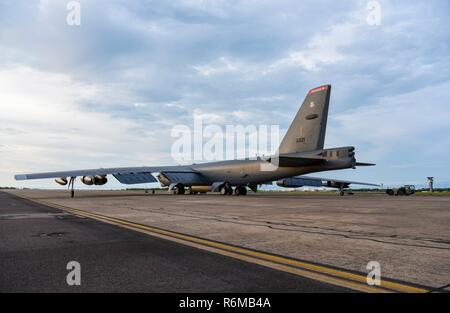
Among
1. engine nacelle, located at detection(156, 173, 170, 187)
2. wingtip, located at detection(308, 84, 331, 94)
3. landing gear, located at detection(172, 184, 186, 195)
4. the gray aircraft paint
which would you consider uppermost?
wingtip, located at detection(308, 84, 331, 94)

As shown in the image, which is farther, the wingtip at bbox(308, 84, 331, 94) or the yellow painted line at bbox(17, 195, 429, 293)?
the wingtip at bbox(308, 84, 331, 94)

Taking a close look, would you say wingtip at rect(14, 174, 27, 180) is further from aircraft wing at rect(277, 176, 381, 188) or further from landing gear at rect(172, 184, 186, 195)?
aircraft wing at rect(277, 176, 381, 188)

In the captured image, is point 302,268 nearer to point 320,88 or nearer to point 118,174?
point 320,88

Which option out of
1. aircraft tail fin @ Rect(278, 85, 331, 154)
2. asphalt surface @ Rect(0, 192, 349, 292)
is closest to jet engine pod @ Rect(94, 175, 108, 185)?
aircraft tail fin @ Rect(278, 85, 331, 154)

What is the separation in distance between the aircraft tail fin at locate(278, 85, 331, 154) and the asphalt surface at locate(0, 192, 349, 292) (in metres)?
23.3

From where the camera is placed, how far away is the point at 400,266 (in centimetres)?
565

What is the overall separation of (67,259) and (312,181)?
51.1 meters

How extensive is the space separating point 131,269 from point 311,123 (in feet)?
86.2

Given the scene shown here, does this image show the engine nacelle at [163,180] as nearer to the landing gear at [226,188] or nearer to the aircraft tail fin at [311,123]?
the landing gear at [226,188]

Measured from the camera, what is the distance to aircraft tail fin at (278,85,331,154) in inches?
1136

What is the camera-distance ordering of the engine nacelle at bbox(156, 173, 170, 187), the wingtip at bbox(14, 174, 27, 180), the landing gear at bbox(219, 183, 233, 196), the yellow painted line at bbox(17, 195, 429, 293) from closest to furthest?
the yellow painted line at bbox(17, 195, 429, 293), the wingtip at bbox(14, 174, 27, 180), the landing gear at bbox(219, 183, 233, 196), the engine nacelle at bbox(156, 173, 170, 187)

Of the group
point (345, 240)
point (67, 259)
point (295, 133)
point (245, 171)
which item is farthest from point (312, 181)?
point (67, 259)

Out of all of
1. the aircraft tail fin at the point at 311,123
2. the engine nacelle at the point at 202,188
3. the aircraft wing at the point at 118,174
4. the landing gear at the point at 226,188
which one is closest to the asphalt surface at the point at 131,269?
the aircraft tail fin at the point at 311,123

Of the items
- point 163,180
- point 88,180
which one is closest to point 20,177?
point 88,180
